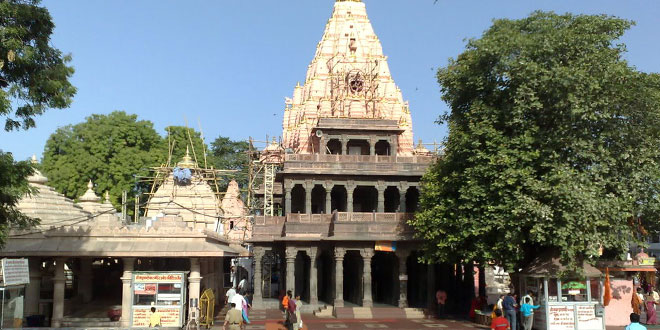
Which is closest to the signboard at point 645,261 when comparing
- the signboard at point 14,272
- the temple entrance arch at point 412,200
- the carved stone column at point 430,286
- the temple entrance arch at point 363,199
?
the carved stone column at point 430,286

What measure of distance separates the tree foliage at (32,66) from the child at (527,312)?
57.7 ft

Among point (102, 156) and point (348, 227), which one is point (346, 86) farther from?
point (102, 156)

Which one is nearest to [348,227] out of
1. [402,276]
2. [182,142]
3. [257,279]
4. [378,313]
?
[402,276]

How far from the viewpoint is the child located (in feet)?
77.8

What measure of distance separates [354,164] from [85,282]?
659 inches

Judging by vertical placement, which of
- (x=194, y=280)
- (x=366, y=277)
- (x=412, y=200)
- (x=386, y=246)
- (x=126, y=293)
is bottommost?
(x=126, y=293)

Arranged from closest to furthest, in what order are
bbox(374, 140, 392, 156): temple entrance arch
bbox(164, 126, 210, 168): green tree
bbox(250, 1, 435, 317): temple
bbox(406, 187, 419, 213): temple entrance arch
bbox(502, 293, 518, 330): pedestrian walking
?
bbox(502, 293, 518, 330): pedestrian walking < bbox(250, 1, 435, 317): temple < bbox(406, 187, 419, 213): temple entrance arch < bbox(374, 140, 392, 156): temple entrance arch < bbox(164, 126, 210, 168): green tree

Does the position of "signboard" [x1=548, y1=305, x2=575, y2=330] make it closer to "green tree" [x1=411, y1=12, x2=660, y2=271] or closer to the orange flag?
"green tree" [x1=411, y1=12, x2=660, y2=271]

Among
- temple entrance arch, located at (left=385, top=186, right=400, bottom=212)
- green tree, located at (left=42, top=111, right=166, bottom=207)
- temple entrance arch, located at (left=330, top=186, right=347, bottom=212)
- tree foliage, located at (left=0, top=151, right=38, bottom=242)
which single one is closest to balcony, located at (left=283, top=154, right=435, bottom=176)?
temple entrance arch, located at (left=385, top=186, right=400, bottom=212)

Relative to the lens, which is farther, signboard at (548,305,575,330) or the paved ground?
the paved ground

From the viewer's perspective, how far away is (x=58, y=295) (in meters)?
25.6

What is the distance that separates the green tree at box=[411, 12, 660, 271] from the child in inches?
90.4

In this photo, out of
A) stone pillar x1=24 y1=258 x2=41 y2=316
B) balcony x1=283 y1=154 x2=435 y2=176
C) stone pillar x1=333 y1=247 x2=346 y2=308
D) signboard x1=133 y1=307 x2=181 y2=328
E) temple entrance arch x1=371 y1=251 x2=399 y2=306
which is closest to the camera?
signboard x1=133 y1=307 x2=181 y2=328

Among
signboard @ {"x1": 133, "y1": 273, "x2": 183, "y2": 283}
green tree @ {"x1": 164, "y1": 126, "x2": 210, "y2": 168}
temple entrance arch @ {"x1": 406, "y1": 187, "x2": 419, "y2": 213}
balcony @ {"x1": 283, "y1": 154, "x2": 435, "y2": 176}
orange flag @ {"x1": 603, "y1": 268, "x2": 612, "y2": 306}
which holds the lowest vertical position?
orange flag @ {"x1": 603, "y1": 268, "x2": 612, "y2": 306}
